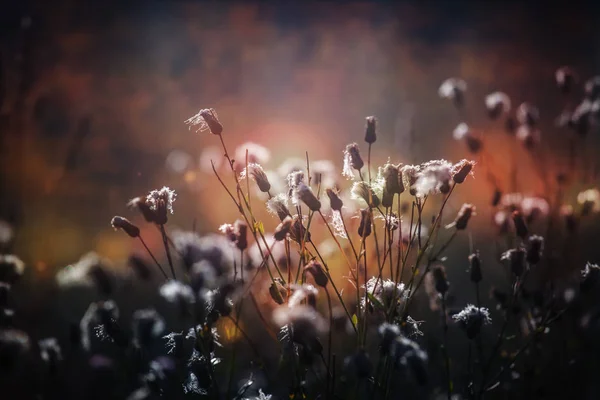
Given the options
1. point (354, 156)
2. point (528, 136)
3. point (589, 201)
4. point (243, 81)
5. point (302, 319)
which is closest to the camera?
point (302, 319)

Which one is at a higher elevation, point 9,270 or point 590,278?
point 9,270

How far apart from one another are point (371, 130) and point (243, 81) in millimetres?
5940

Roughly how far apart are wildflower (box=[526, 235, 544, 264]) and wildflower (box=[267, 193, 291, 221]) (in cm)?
78

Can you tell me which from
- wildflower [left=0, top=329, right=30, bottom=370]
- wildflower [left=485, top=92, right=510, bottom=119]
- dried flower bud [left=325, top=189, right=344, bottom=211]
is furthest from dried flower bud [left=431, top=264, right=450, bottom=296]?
wildflower [left=485, top=92, right=510, bottom=119]

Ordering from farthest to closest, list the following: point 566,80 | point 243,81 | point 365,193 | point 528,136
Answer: point 243,81 → point 528,136 → point 566,80 → point 365,193

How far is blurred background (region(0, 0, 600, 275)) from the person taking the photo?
212 inches

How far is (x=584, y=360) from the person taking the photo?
2.70 m

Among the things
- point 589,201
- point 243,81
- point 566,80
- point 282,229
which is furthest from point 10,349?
point 243,81

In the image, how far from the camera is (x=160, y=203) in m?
1.76

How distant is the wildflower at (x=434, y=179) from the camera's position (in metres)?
1.67

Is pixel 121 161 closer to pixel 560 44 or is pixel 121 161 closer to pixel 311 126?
pixel 311 126

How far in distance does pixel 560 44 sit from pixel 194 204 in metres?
6.53

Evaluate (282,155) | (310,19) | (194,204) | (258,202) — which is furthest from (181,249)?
(310,19)

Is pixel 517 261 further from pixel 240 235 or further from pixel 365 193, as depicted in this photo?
pixel 240 235
